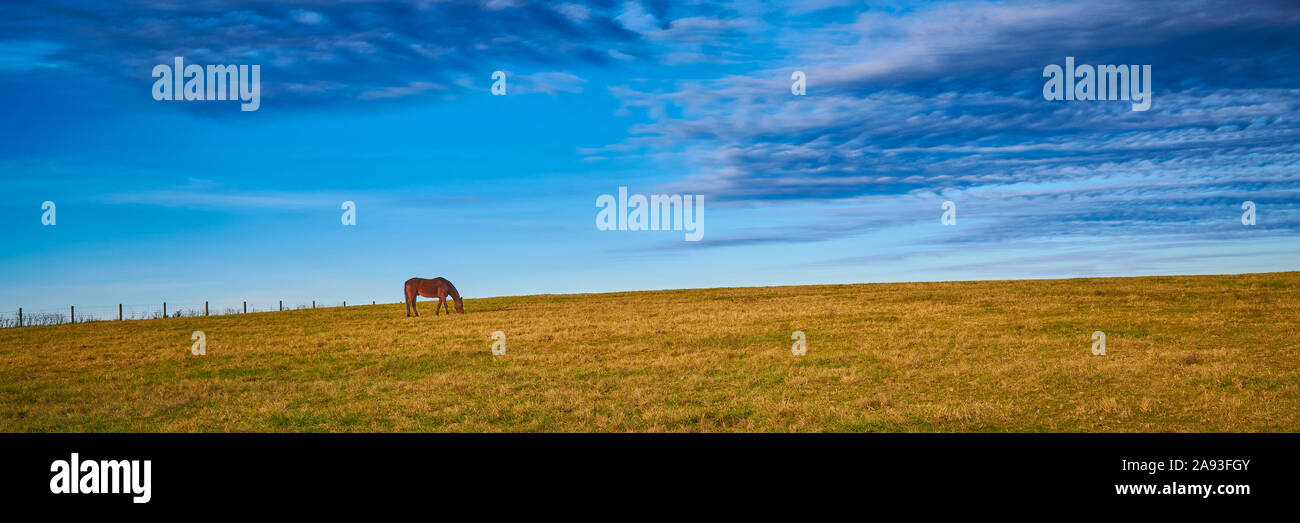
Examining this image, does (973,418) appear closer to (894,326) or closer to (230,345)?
(894,326)

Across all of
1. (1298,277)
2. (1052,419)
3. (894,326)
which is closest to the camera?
(1052,419)

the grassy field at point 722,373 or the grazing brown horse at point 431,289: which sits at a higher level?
the grazing brown horse at point 431,289

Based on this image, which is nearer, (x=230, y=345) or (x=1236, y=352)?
(x=1236, y=352)

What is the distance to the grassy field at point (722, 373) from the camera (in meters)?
15.6

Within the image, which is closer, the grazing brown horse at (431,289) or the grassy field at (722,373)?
the grassy field at (722,373)

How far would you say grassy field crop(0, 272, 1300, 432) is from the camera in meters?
15.6

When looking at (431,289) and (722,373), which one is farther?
(431,289)

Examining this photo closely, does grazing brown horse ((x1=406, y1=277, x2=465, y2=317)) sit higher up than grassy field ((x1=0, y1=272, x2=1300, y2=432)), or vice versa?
grazing brown horse ((x1=406, y1=277, x2=465, y2=317))

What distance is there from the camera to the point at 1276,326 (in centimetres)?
2706

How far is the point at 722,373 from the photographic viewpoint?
21062 mm

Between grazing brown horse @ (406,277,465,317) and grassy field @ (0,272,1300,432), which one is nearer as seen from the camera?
grassy field @ (0,272,1300,432)

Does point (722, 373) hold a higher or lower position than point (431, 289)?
lower
